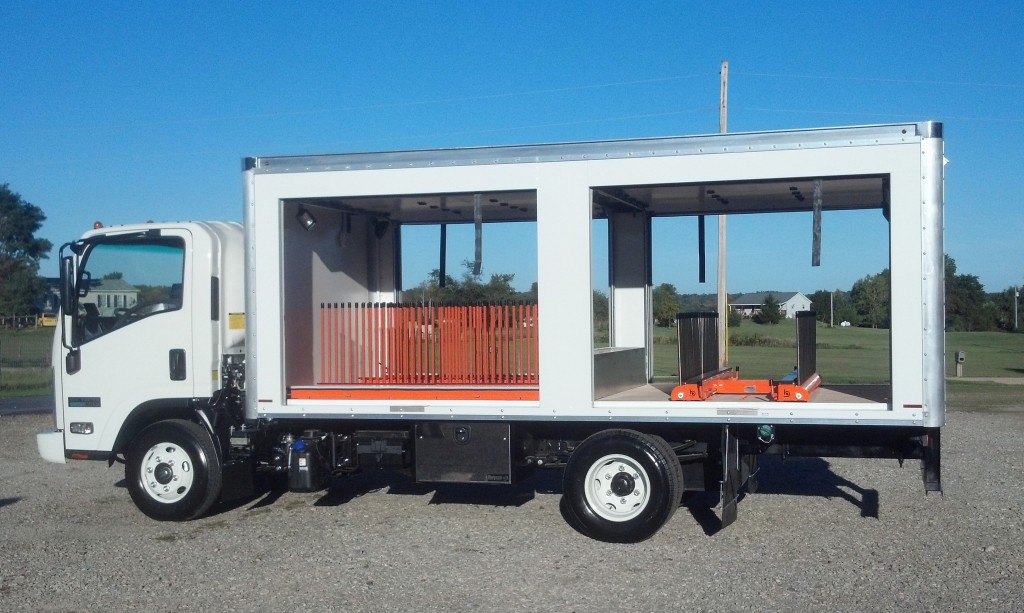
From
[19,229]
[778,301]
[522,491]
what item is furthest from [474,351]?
[19,229]

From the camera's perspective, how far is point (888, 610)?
5809 mm

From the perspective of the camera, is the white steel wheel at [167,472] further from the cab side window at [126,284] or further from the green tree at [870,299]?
the green tree at [870,299]

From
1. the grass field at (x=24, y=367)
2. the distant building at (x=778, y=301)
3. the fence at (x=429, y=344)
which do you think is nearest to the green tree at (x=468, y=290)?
the fence at (x=429, y=344)

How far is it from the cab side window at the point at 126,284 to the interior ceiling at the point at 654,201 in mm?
1339

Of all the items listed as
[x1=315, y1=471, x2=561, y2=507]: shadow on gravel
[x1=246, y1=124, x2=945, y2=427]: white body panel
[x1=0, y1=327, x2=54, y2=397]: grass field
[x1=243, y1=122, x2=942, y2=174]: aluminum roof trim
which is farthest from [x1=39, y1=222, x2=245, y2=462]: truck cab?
[x1=0, y1=327, x2=54, y2=397]: grass field

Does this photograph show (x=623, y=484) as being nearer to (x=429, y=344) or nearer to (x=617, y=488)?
(x=617, y=488)

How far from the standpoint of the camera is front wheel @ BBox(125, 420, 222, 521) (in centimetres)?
824

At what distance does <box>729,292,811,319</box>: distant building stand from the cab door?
206 inches

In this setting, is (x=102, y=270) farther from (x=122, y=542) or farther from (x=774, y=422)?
(x=774, y=422)

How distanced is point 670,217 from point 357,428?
390cm

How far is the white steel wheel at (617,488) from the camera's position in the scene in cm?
743

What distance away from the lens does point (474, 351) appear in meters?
8.30

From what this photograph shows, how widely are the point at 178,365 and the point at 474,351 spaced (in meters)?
2.46

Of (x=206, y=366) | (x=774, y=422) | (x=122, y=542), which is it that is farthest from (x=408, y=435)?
(x=774, y=422)
